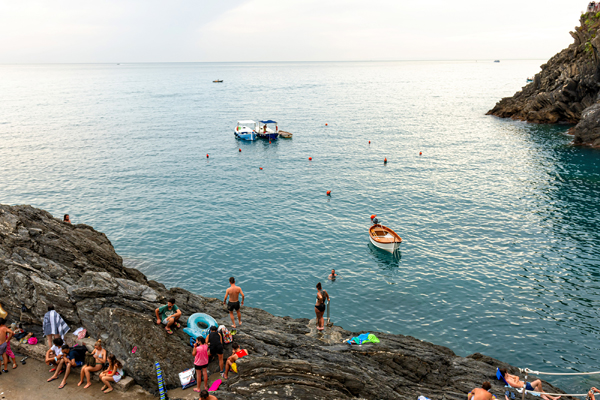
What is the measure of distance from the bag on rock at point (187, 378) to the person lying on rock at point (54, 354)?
189 inches

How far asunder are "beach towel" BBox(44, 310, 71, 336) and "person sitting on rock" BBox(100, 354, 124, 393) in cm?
319

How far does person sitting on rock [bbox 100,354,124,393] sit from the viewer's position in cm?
1354

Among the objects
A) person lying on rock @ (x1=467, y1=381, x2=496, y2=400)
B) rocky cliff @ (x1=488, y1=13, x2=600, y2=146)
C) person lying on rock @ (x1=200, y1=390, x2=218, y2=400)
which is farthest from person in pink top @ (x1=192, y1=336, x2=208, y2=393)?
rocky cliff @ (x1=488, y1=13, x2=600, y2=146)

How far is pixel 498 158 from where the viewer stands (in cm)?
6306

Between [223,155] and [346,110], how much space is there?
62307mm

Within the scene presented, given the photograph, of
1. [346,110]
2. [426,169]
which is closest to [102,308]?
[426,169]

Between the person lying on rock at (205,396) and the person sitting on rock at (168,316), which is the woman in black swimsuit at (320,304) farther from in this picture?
the person lying on rock at (205,396)

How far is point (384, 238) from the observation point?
3519cm

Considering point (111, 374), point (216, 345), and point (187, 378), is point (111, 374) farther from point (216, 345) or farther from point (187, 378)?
point (216, 345)

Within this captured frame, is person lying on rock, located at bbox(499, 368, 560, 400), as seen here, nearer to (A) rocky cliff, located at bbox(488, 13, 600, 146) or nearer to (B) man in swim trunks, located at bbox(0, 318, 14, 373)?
(B) man in swim trunks, located at bbox(0, 318, 14, 373)

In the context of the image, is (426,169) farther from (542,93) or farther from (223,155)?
(542,93)

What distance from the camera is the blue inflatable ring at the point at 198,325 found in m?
15.5

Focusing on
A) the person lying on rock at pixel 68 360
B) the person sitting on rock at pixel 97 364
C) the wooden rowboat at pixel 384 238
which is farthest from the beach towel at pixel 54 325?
the wooden rowboat at pixel 384 238

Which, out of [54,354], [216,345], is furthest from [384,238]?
[54,354]
